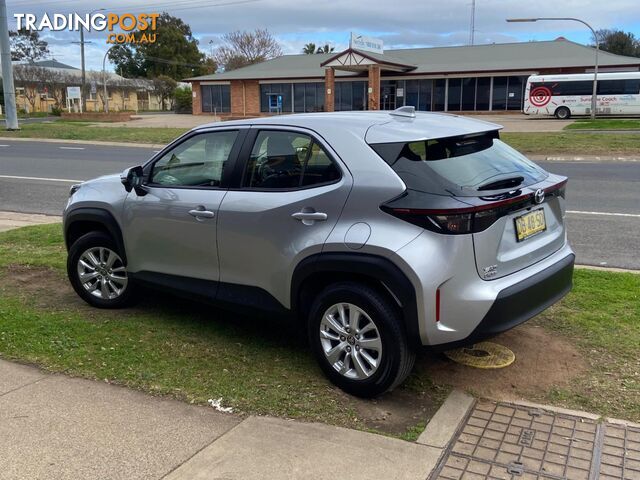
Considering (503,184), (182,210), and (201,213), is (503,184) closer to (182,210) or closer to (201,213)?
(201,213)

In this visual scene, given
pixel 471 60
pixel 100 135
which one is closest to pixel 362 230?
pixel 100 135

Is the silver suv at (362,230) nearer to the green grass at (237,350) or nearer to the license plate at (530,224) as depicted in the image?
the license plate at (530,224)

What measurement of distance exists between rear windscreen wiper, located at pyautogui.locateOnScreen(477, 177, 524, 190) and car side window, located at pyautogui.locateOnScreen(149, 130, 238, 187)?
1.85 metres

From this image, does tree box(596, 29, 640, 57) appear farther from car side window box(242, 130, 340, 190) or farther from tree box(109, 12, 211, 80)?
car side window box(242, 130, 340, 190)

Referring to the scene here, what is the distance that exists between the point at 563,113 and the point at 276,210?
39489mm

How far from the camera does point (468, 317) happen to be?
3.50 m

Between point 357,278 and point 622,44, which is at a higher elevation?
point 622,44

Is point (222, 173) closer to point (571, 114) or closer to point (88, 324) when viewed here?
point (88, 324)

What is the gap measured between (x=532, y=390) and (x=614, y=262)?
360 cm

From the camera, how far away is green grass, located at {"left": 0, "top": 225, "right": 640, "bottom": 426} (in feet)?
12.6

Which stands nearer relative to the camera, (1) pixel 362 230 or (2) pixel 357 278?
(1) pixel 362 230

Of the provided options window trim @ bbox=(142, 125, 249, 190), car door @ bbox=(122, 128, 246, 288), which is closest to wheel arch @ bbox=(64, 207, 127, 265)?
car door @ bbox=(122, 128, 246, 288)

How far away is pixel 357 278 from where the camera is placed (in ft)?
12.4

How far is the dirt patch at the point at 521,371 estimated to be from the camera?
3982 mm
